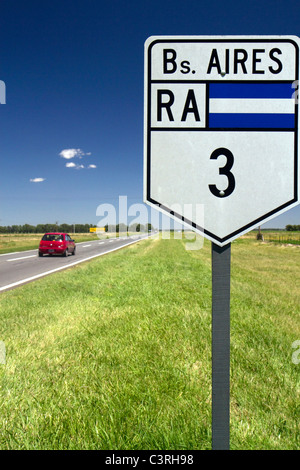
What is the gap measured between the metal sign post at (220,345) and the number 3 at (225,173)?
250mm

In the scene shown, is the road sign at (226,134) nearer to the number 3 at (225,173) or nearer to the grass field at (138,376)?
the number 3 at (225,173)

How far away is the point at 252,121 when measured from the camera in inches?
50.5

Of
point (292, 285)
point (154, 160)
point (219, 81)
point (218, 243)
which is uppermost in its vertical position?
point (219, 81)

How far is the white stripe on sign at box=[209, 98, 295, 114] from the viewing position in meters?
1.28

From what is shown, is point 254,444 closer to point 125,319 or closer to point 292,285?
point 125,319

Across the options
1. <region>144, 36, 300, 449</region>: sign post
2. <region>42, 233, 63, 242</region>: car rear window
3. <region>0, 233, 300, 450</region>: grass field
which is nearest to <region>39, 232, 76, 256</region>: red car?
<region>42, 233, 63, 242</region>: car rear window

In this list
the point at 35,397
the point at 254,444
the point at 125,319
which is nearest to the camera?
the point at 254,444

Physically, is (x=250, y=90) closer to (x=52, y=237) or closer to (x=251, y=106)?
(x=251, y=106)

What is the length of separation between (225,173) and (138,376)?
2.18 metres

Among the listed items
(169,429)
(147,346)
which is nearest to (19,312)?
(147,346)

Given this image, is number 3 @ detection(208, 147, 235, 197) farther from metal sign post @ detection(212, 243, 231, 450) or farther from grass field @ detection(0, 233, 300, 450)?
grass field @ detection(0, 233, 300, 450)

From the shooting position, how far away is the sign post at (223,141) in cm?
128

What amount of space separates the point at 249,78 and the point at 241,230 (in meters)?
0.73

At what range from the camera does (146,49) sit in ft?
4.38
